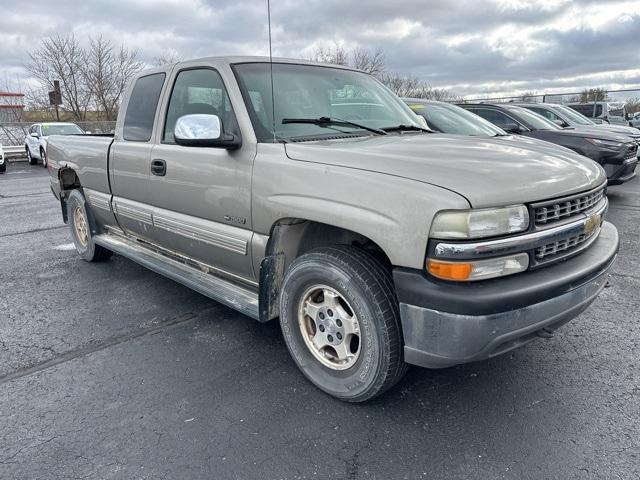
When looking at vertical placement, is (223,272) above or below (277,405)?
above

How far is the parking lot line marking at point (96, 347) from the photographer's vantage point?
120 inches

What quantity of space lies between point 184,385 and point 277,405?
621mm

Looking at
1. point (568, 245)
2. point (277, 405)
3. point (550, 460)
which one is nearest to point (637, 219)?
point (568, 245)

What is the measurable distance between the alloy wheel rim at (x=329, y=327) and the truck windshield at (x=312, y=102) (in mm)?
1009

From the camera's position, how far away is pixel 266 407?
2.63m

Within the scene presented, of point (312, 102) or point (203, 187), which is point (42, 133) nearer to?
point (203, 187)

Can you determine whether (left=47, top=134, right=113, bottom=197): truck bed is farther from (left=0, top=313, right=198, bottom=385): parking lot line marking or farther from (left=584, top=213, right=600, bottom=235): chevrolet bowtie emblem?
(left=584, top=213, right=600, bottom=235): chevrolet bowtie emblem

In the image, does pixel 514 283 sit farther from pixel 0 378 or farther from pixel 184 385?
pixel 0 378

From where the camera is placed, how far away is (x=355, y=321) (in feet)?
8.44

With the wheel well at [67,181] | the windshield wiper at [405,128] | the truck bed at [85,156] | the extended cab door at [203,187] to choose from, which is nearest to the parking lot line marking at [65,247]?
the wheel well at [67,181]

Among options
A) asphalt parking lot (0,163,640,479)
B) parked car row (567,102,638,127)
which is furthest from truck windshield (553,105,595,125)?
asphalt parking lot (0,163,640,479)

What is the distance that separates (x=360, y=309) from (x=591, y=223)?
1.39 m

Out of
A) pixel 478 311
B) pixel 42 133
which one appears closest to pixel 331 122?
pixel 478 311

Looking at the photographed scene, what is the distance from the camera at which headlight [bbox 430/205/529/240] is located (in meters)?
2.06
